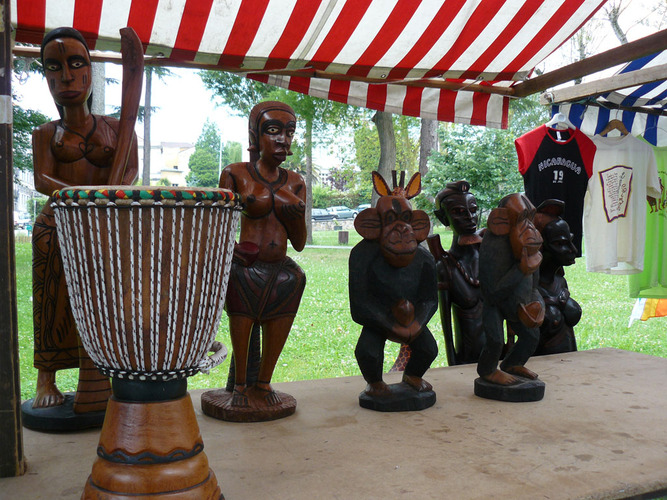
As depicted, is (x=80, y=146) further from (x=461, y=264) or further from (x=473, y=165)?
(x=473, y=165)

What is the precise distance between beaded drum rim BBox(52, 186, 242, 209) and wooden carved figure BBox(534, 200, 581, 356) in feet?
6.96

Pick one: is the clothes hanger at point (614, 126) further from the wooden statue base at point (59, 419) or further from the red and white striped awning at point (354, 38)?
the wooden statue base at point (59, 419)

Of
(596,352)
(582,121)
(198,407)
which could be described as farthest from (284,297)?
(582,121)

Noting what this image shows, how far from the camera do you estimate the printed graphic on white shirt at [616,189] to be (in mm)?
4105

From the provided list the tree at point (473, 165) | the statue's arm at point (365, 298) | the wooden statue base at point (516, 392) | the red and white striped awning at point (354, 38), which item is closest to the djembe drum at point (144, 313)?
the statue's arm at point (365, 298)

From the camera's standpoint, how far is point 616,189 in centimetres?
414

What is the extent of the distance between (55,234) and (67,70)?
0.61 meters

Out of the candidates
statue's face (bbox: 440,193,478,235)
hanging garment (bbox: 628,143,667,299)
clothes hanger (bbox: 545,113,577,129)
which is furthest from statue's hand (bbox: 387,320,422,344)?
hanging garment (bbox: 628,143,667,299)

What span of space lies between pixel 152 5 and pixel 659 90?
334 cm

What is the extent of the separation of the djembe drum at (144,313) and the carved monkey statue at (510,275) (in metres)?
1.44

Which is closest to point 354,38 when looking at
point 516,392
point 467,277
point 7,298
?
point 467,277

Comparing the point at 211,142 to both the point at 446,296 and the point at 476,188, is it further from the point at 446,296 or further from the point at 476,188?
the point at 446,296

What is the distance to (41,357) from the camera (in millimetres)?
2232

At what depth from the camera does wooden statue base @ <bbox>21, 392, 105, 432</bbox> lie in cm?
217
